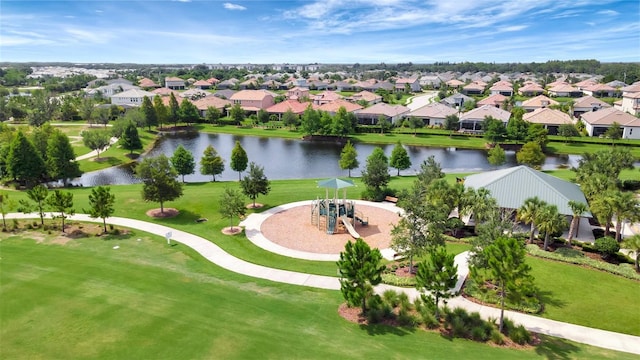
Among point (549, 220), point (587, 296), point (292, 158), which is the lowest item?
point (587, 296)

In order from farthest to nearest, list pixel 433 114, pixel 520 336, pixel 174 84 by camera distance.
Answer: pixel 174 84
pixel 433 114
pixel 520 336

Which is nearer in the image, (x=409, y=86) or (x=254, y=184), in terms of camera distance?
(x=254, y=184)

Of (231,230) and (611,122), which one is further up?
(611,122)

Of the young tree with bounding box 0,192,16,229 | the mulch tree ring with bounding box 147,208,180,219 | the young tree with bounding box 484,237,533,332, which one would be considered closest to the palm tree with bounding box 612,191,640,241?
the young tree with bounding box 484,237,533,332

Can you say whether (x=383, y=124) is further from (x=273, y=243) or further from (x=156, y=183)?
(x=273, y=243)

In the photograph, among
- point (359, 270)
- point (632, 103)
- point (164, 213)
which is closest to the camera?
point (359, 270)

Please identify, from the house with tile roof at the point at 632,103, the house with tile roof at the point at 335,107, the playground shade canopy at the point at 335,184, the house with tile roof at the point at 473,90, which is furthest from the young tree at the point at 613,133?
the house with tile roof at the point at 473,90

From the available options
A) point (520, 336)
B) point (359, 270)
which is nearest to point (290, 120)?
point (359, 270)
